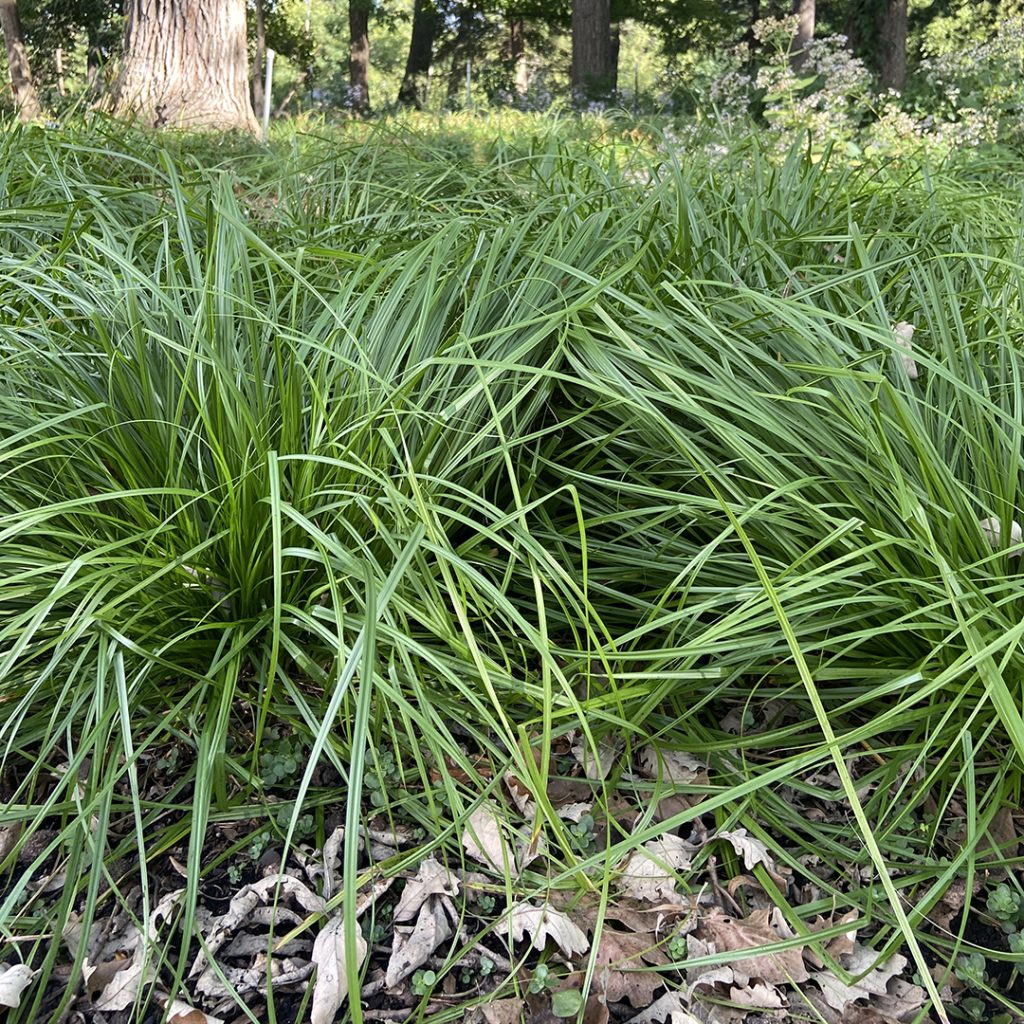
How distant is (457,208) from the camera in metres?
2.60

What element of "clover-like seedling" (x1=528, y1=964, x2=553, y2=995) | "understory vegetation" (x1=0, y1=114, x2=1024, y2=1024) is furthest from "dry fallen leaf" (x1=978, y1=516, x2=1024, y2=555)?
"clover-like seedling" (x1=528, y1=964, x2=553, y2=995)

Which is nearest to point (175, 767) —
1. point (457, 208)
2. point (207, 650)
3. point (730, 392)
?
point (207, 650)

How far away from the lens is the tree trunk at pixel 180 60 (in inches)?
203

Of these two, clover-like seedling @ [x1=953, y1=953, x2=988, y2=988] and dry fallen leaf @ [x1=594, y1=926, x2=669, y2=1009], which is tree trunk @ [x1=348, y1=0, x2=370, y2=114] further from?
clover-like seedling @ [x1=953, y1=953, x2=988, y2=988]

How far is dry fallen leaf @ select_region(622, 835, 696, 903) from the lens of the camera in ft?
4.27

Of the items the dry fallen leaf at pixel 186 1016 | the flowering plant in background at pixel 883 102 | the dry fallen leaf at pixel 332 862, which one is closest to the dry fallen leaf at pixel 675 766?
the dry fallen leaf at pixel 332 862

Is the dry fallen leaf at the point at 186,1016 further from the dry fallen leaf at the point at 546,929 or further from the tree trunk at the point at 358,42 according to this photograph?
the tree trunk at the point at 358,42

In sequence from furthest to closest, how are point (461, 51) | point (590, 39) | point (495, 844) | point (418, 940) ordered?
point (461, 51)
point (590, 39)
point (495, 844)
point (418, 940)

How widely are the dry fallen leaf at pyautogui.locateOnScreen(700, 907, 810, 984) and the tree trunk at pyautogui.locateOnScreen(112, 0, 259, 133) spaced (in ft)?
17.7

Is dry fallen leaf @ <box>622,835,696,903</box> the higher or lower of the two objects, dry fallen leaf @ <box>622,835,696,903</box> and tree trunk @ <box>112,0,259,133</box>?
the lower

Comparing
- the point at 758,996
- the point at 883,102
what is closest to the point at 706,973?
the point at 758,996

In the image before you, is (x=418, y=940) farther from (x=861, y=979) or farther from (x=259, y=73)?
(x=259, y=73)

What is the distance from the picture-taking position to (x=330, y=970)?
1.20 m

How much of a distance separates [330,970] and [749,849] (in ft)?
2.24
